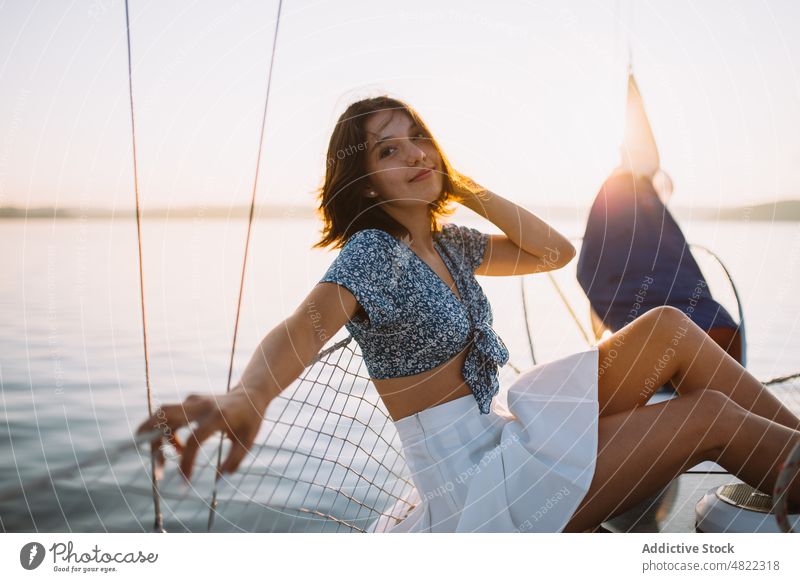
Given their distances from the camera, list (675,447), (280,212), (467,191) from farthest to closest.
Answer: (280,212) → (467,191) → (675,447)

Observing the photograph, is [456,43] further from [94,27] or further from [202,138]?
Answer: [94,27]

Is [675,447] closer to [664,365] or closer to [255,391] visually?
[664,365]

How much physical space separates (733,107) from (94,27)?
3.99ft

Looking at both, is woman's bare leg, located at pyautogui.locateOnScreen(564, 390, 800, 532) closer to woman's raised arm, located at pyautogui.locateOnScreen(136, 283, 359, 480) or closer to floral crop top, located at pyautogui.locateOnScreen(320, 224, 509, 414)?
floral crop top, located at pyautogui.locateOnScreen(320, 224, 509, 414)

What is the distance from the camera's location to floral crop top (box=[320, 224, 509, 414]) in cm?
111

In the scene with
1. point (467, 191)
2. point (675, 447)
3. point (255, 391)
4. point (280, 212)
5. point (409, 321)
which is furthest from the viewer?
point (280, 212)

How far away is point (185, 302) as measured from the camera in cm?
468

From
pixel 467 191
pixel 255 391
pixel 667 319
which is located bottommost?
pixel 667 319

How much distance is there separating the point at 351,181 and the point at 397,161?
0.30ft

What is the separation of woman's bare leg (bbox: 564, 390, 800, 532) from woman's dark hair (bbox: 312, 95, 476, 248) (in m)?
0.53

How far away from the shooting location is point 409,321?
118cm

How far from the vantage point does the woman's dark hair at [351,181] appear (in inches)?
49.7

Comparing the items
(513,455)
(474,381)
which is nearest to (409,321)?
(474,381)

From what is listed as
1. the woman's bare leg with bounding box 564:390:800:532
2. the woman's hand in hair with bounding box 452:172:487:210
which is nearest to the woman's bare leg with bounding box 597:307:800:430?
the woman's bare leg with bounding box 564:390:800:532
